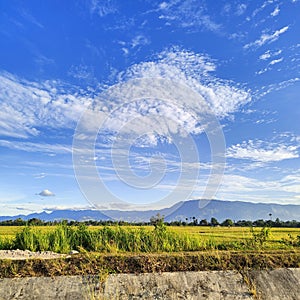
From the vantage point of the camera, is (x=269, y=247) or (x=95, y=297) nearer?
(x=95, y=297)

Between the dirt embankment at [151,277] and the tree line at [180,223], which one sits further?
the tree line at [180,223]

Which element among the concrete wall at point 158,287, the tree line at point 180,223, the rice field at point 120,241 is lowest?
the concrete wall at point 158,287

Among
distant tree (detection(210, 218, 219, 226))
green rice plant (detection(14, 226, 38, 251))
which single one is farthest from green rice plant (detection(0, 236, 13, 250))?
distant tree (detection(210, 218, 219, 226))

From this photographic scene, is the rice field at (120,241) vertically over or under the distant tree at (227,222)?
under

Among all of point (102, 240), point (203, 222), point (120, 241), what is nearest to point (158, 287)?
Answer: point (120, 241)

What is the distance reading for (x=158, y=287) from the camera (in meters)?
7.94

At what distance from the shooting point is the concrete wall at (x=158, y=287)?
7703 millimetres

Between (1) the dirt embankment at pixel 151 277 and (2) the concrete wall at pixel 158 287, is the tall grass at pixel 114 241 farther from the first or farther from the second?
(2) the concrete wall at pixel 158 287

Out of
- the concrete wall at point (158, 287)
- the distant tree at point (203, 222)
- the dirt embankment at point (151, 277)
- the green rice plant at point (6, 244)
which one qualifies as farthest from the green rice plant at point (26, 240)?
the distant tree at point (203, 222)

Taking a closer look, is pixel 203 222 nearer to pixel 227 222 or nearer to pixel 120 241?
pixel 227 222

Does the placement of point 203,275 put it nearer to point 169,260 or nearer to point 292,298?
point 169,260

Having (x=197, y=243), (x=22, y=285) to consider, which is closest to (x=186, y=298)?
(x=22, y=285)

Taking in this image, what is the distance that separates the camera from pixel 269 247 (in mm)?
12148

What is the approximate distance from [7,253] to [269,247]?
8.05 metres
